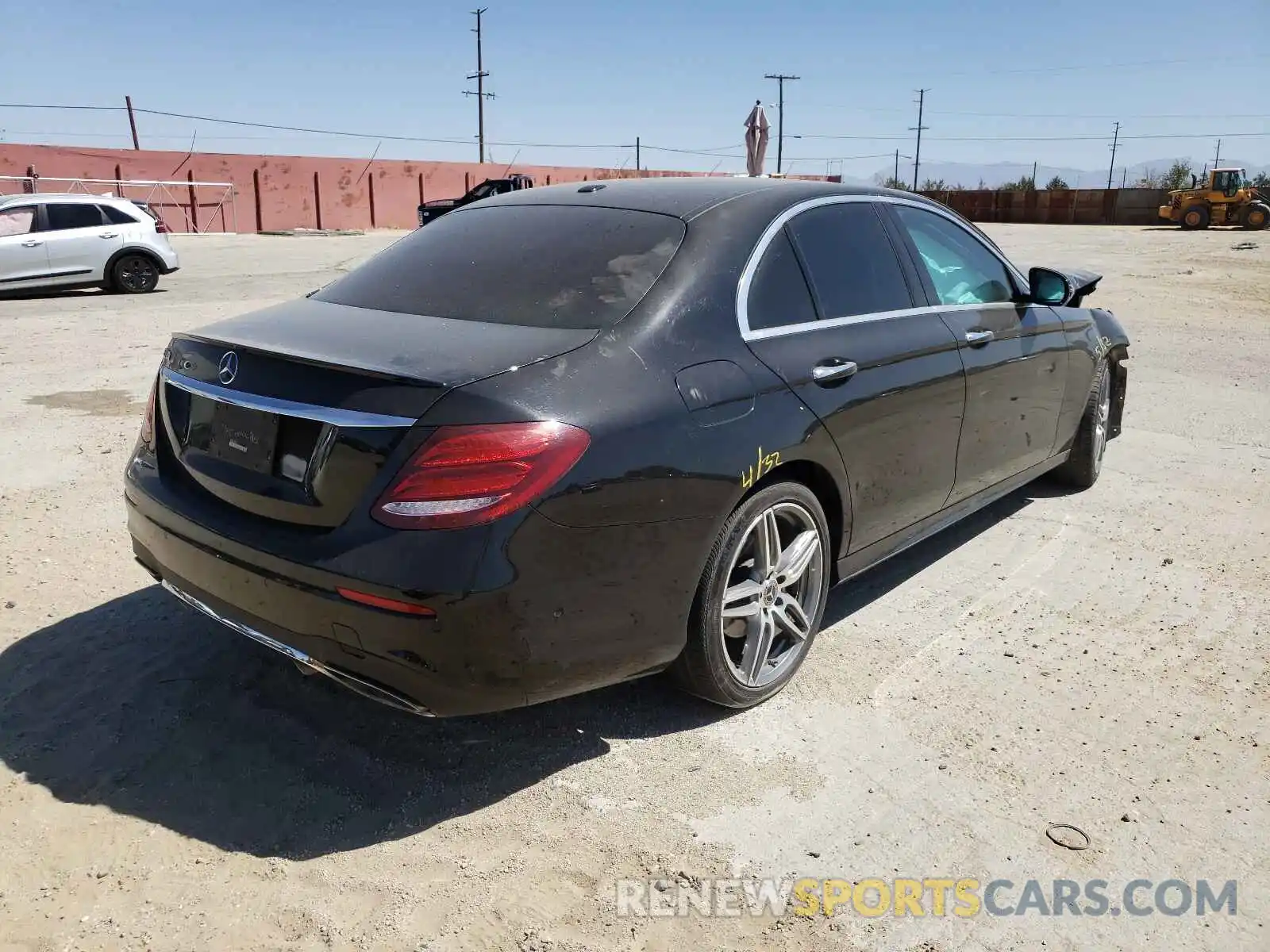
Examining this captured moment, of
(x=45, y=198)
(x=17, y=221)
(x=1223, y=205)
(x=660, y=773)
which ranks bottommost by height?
(x=660, y=773)

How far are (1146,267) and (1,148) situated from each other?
3255cm

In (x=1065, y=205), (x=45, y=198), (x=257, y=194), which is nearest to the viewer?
(x=45, y=198)

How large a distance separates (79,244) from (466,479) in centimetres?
1515

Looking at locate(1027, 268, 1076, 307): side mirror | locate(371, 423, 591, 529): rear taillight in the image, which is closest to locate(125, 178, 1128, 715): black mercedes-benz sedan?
locate(371, 423, 591, 529): rear taillight

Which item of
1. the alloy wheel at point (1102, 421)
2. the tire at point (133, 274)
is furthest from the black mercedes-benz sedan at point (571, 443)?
the tire at point (133, 274)

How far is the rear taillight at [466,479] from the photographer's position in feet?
7.95

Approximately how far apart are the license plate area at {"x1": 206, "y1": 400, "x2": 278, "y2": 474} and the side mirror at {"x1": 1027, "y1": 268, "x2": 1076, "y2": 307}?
3588 millimetres

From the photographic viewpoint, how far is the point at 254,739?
10.00 feet

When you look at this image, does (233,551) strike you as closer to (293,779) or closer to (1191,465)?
(293,779)

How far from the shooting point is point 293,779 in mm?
2850

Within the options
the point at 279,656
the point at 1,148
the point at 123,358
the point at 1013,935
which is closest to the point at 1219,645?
the point at 1013,935

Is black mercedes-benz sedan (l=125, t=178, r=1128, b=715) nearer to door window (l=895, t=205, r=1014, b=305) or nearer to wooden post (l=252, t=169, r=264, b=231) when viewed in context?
door window (l=895, t=205, r=1014, b=305)

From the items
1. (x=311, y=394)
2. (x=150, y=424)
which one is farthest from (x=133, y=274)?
(x=311, y=394)

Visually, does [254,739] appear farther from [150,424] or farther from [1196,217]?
[1196,217]
